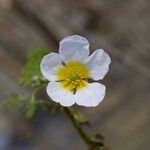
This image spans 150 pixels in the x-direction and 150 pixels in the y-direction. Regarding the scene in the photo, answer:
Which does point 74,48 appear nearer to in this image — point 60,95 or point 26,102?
point 60,95

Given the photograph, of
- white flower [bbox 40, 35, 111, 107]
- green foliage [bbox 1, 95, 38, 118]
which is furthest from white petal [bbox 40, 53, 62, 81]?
green foliage [bbox 1, 95, 38, 118]

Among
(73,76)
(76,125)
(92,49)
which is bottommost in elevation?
(92,49)

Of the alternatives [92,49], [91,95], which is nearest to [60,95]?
[91,95]

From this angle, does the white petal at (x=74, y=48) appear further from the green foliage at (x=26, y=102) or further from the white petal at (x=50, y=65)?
the green foliage at (x=26, y=102)

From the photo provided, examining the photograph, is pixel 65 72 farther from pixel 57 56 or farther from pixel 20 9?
pixel 20 9

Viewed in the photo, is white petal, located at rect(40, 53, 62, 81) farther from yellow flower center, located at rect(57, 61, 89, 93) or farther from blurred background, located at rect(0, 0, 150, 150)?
blurred background, located at rect(0, 0, 150, 150)

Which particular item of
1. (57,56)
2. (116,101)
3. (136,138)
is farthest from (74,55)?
(116,101)

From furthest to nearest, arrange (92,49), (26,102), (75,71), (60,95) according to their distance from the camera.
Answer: (92,49) → (26,102) → (75,71) → (60,95)

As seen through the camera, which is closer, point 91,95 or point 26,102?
point 91,95
